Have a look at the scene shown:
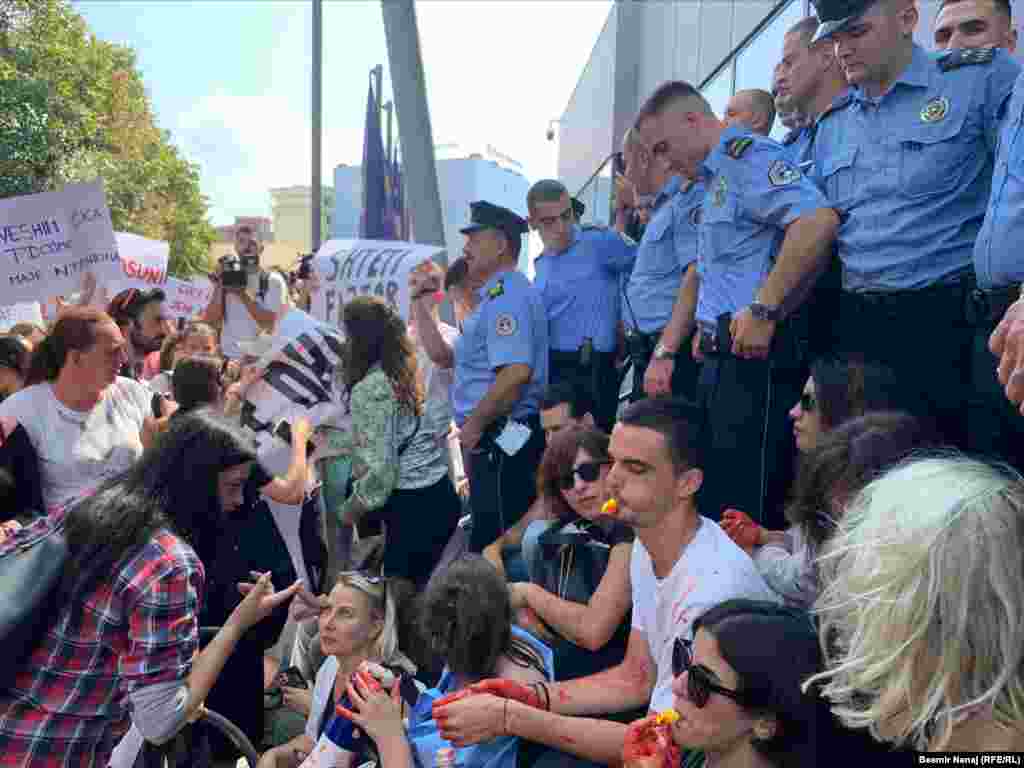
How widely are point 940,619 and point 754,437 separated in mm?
1830

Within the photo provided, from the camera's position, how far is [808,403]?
9.12ft

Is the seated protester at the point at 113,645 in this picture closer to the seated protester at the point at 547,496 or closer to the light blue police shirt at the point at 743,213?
the seated protester at the point at 547,496

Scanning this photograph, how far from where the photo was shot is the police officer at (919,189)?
2.80m

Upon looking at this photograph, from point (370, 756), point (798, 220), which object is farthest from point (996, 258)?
point (370, 756)

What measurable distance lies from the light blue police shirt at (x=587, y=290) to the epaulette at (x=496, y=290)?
30 centimetres

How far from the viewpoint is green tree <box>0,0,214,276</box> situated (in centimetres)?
2100

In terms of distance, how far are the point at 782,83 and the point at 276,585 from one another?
273 centimetres

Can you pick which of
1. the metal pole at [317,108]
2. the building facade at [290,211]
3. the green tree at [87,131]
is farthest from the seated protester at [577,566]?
the building facade at [290,211]

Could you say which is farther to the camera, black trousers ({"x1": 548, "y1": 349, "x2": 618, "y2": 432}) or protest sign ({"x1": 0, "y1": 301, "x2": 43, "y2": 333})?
protest sign ({"x1": 0, "y1": 301, "x2": 43, "y2": 333})

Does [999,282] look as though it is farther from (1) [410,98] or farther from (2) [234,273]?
(2) [234,273]

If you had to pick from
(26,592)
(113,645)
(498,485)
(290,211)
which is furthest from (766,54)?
(290,211)

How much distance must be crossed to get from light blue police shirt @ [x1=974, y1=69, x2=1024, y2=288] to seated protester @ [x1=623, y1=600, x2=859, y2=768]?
3.42 feet

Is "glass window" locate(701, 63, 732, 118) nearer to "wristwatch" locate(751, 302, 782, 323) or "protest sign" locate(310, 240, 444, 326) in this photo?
"protest sign" locate(310, 240, 444, 326)

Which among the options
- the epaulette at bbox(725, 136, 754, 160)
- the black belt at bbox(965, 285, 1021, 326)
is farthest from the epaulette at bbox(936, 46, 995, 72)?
the black belt at bbox(965, 285, 1021, 326)
